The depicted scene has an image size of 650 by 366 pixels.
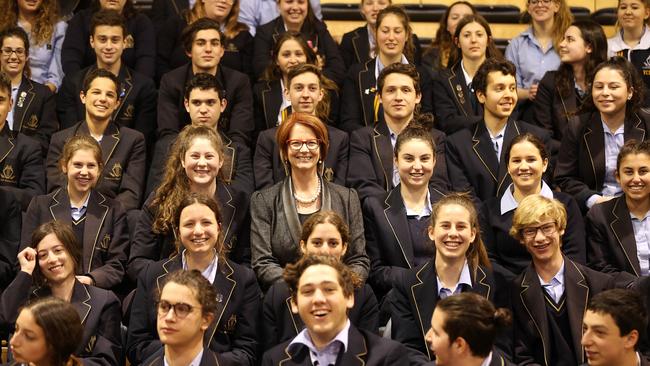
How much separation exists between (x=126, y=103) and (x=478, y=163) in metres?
1.60

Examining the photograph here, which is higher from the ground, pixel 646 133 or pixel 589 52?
pixel 589 52

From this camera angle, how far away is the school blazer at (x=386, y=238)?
416cm

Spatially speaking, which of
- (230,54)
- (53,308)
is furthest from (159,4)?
(53,308)

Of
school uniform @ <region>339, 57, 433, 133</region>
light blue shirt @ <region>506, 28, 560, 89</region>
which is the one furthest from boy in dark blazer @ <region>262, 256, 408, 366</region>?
light blue shirt @ <region>506, 28, 560, 89</region>

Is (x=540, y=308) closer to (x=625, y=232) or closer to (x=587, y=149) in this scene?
(x=625, y=232)

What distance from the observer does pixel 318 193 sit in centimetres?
425

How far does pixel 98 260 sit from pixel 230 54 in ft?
5.51

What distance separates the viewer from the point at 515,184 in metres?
4.34

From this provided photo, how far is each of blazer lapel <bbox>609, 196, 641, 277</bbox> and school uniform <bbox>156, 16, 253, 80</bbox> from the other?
209 centimetres

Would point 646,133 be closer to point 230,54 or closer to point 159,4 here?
point 230,54

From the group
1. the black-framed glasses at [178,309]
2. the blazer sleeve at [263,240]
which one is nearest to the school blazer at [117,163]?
the blazer sleeve at [263,240]

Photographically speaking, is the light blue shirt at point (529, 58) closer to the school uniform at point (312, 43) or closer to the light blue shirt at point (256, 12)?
the school uniform at point (312, 43)

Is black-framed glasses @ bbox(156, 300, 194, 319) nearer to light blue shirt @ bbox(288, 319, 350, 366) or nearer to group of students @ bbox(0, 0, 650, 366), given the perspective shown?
group of students @ bbox(0, 0, 650, 366)

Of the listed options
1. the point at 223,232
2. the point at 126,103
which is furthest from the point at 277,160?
the point at 126,103
